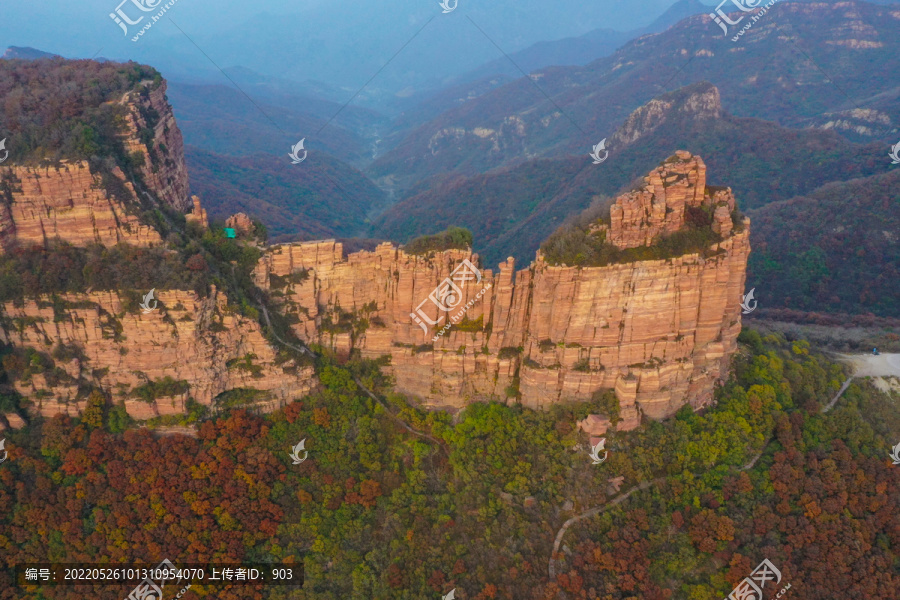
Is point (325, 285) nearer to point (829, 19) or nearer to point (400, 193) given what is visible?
A: point (400, 193)

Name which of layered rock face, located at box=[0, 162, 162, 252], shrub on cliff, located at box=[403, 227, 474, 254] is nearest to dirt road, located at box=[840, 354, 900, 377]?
shrub on cliff, located at box=[403, 227, 474, 254]

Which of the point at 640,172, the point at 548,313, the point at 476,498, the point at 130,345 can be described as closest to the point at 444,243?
the point at 548,313

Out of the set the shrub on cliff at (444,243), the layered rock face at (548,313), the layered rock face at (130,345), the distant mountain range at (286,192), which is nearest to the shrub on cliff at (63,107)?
the layered rock face at (130,345)

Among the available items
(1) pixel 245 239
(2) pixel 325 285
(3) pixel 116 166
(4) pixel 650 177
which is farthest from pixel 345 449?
(4) pixel 650 177

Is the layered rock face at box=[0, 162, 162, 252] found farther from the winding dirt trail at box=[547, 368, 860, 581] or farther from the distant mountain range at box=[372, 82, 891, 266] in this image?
the distant mountain range at box=[372, 82, 891, 266]

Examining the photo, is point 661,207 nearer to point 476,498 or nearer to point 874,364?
point 476,498

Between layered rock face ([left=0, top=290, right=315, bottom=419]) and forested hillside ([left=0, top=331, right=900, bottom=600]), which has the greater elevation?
layered rock face ([left=0, top=290, right=315, bottom=419])

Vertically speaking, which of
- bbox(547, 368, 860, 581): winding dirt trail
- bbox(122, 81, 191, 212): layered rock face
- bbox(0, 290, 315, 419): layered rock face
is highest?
bbox(122, 81, 191, 212): layered rock face
